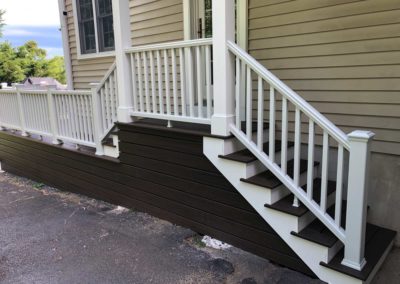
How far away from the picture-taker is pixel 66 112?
15.3ft

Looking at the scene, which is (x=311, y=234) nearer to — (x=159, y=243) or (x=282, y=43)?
(x=159, y=243)

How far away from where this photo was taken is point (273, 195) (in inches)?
103

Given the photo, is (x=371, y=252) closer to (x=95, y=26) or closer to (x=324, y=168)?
(x=324, y=168)

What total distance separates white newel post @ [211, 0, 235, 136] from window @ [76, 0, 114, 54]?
3.64 m

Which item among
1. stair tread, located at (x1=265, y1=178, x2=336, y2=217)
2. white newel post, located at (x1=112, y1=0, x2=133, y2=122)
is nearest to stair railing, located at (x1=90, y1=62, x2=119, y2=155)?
white newel post, located at (x1=112, y1=0, x2=133, y2=122)

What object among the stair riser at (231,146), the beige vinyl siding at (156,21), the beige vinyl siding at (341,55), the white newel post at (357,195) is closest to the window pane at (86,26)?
the beige vinyl siding at (156,21)

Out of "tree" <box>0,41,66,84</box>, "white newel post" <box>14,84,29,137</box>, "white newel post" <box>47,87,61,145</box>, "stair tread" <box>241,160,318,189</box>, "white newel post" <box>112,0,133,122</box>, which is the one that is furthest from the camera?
"tree" <box>0,41,66,84</box>

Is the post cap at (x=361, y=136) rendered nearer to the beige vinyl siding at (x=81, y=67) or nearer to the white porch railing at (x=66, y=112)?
the white porch railing at (x=66, y=112)

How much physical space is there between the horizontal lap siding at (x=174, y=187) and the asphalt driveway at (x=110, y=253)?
0.41 feet

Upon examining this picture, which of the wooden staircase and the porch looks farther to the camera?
the wooden staircase

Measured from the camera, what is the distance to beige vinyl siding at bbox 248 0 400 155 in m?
2.82

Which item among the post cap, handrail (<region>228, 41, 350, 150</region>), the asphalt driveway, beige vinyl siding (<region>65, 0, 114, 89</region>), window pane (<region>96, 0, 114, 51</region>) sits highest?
window pane (<region>96, 0, 114, 51</region>)

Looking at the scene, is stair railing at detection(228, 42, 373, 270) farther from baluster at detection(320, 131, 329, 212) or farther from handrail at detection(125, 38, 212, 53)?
handrail at detection(125, 38, 212, 53)

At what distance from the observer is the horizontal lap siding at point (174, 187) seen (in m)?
2.87
